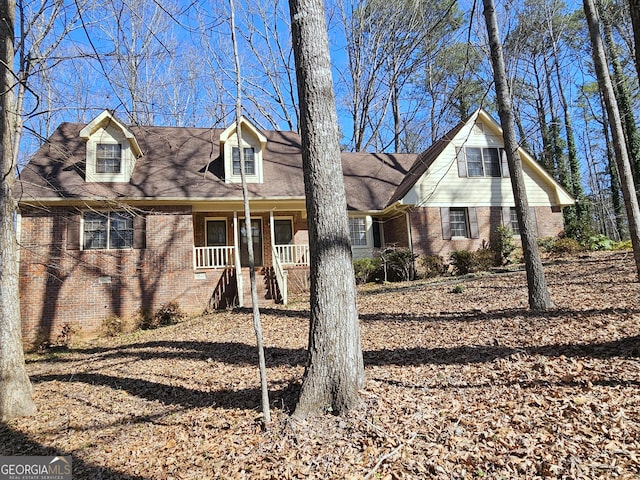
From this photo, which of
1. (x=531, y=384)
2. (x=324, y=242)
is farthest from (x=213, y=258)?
(x=531, y=384)

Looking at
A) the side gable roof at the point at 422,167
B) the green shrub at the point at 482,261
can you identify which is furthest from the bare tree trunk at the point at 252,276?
the green shrub at the point at 482,261

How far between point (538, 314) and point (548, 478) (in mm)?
4631

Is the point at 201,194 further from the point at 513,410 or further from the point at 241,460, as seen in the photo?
the point at 513,410

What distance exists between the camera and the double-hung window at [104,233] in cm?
1217

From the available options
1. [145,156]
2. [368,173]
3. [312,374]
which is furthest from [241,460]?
[368,173]

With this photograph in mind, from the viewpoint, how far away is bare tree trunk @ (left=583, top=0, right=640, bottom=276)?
20.6ft

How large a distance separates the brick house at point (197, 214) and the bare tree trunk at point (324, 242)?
5.99 metres

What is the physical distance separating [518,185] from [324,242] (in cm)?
505

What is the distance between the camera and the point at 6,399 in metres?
5.32

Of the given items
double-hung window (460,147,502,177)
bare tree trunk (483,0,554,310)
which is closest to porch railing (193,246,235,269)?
bare tree trunk (483,0,554,310)

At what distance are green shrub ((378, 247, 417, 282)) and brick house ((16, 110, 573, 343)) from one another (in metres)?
0.65

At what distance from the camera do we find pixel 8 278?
18.1 ft

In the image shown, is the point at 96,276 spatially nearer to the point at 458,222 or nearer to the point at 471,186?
the point at 458,222

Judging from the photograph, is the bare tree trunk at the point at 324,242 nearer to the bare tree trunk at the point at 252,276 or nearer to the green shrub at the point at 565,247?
the bare tree trunk at the point at 252,276
